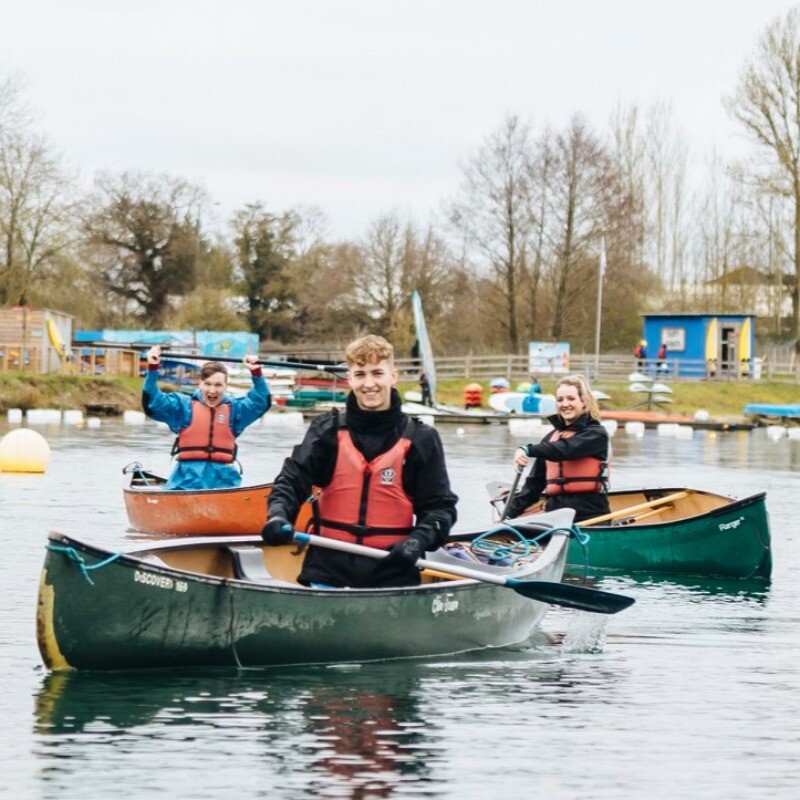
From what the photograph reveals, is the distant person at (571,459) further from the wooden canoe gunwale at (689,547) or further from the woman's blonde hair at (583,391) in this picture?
the wooden canoe gunwale at (689,547)

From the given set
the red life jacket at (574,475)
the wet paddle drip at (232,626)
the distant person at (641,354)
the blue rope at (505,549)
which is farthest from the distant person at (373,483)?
the distant person at (641,354)

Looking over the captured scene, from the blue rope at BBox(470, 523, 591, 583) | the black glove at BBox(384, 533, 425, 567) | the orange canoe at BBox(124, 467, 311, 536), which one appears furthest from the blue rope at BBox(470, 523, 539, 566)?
the orange canoe at BBox(124, 467, 311, 536)

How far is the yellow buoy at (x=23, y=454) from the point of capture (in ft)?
72.0

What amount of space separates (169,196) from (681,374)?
71.3ft

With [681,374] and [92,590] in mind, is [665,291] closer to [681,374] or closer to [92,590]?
[681,374]

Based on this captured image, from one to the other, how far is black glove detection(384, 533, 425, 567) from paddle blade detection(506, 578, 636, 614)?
837 mm

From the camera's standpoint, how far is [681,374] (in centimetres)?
5278

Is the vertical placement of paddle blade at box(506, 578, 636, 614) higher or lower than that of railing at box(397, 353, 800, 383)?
lower

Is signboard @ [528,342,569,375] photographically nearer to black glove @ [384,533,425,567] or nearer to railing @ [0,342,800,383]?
railing @ [0,342,800,383]

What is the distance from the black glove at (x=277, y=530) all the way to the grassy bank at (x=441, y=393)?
33522 mm

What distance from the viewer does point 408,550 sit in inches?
301

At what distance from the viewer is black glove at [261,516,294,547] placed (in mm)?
7340

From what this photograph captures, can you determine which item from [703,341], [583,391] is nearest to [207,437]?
[583,391]

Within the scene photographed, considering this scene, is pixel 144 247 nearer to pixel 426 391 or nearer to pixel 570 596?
pixel 426 391
